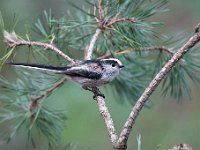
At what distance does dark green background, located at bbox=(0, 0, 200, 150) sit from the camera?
11.0ft

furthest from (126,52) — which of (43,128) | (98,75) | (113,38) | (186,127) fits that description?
(186,127)

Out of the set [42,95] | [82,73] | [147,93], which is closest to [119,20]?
[82,73]

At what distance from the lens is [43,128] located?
2.51 m

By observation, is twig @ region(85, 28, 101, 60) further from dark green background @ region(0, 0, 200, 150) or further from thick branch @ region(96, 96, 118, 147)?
dark green background @ region(0, 0, 200, 150)

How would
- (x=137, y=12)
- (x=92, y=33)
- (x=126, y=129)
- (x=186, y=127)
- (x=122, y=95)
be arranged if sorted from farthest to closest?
(x=186, y=127)
(x=122, y=95)
(x=92, y=33)
(x=137, y=12)
(x=126, y=129)

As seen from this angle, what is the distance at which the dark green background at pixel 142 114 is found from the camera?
3348mm

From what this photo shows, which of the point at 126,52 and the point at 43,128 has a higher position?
the point at 126,52

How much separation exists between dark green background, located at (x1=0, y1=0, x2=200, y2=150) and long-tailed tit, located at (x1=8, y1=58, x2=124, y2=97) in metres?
0.76

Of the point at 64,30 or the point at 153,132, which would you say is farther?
the point at 153,132

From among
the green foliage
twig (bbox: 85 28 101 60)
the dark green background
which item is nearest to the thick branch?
twig (bbox: 85 28 101 60)

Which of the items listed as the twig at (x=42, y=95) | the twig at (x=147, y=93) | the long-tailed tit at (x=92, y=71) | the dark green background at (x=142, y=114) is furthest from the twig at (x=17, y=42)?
the dark green background at (x=142, y=114)

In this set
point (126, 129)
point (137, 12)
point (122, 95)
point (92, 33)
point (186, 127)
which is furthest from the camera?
point (186, 127)

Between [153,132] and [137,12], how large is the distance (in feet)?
4.67

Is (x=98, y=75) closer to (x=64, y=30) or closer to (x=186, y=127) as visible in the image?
A: (x=64, y=30)
